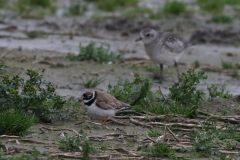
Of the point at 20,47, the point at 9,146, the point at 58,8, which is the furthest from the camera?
the point at 58,8

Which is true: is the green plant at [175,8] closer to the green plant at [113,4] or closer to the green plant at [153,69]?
the green plant at [113,4]

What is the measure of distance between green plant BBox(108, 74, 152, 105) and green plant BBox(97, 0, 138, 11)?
12.0 meters

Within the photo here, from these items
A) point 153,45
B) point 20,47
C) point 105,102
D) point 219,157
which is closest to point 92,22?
point 20,47

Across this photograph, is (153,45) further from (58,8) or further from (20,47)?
(58,8)

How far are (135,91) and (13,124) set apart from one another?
2203 millimetres

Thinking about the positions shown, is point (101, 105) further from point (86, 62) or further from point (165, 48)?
point (86, 62)

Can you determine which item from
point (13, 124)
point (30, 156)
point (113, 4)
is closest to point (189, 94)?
point (13, 124)

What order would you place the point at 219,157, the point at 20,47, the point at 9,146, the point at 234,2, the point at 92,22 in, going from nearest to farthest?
1. the point at 9,146
2. the point at 219,157
3. the point at 20,47
4. the point at 92,22
5. the point at 234,2

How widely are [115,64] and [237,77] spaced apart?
303 cm

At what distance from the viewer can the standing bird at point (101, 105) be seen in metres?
6.00

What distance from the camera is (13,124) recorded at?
17.1 ft

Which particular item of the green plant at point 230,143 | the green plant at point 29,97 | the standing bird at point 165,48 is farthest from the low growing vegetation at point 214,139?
the standing bird at point 165,48

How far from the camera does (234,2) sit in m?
20.3

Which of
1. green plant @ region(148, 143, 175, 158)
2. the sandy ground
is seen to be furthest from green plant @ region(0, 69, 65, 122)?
→ green plant @ region(148, 143, 175, 158)
